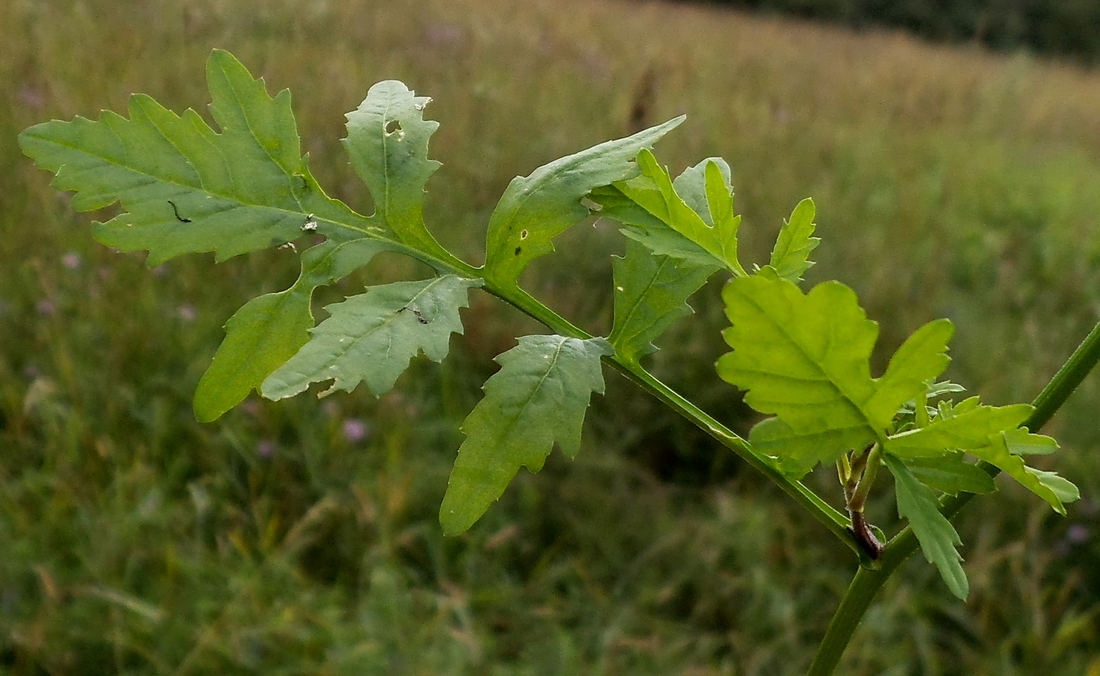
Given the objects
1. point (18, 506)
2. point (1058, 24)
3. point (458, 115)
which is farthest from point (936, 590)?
point (1058, 24)

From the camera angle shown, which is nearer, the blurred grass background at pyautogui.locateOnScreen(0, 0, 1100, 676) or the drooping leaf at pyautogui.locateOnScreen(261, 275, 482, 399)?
the drooping leaf at pyautogui.locateOnScreen(261, 275, 482, 399)

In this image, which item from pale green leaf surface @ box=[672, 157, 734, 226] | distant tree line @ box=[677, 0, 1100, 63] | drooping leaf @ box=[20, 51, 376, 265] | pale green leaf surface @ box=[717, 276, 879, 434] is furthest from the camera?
distant tree line @ box=[677, 0, 1100, 63]

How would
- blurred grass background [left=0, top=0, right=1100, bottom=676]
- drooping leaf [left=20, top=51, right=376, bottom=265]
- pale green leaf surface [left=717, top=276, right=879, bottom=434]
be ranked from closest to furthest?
pale green leaf surface [left=717, top=276, right=879, bottom=434] → drooping leaf [left=20, top=51, right=376, bottom=265] → blurred grass background [left=0, top=0, right=1100, bottom=676]

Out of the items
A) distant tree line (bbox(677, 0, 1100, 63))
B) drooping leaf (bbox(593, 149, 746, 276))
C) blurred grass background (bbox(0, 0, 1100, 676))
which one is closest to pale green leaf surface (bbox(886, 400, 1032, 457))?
drooping leaf (bbox(593, 149, 746, 276))

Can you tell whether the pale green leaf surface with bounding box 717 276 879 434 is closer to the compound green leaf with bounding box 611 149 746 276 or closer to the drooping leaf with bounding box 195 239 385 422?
the compound green leaf with bounding box 611 149 746 276

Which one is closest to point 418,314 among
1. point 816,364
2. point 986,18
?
point 816,364

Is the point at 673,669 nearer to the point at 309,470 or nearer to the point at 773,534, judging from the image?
the point at 773,534

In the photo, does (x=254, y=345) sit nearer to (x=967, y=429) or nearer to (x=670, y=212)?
(x=670, y=212)
